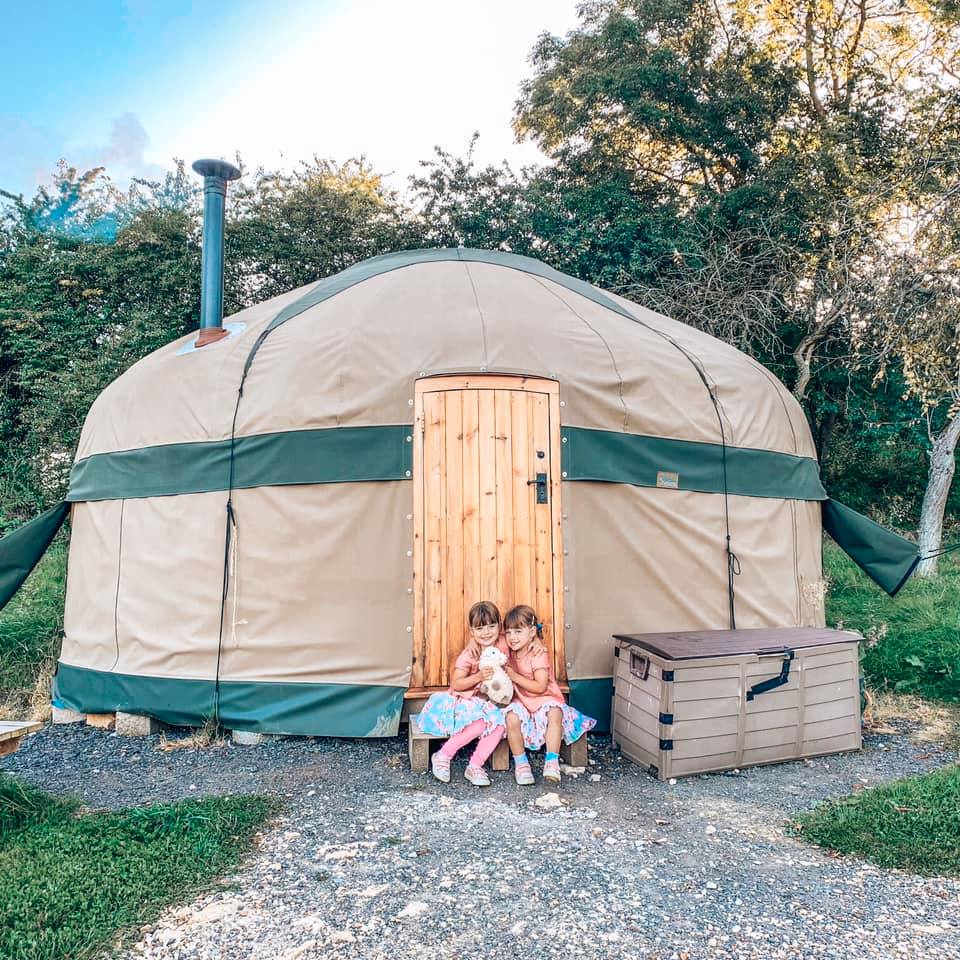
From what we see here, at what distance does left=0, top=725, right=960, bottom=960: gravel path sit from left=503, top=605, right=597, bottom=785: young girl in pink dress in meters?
0.17

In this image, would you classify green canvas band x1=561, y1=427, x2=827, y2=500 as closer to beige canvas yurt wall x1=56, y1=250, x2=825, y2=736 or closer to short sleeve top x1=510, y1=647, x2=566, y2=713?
beige canvas yurt wall x1=56, y1=250, x2=825, y2=736

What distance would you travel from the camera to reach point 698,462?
4641mm

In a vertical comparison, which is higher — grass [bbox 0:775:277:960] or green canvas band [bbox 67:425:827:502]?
green canvas band [bbox 67:425:827:502]

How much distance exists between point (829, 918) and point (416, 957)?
119cm

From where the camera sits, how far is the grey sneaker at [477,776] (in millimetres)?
3461

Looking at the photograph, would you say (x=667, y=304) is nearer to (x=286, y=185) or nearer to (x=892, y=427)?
(x=892, y=427)

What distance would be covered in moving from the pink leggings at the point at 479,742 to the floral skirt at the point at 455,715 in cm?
2

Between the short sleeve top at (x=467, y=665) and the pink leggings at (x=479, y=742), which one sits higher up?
the short sleeve top at (x=467, y=665)

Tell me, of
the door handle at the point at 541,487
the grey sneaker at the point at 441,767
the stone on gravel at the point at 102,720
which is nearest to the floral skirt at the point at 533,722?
the grey sneaker at the point at 441,767

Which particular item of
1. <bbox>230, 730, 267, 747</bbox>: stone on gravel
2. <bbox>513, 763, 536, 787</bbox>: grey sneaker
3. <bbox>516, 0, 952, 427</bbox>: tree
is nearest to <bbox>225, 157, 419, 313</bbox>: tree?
<bbox>516, 0, 952, 427</bbox>: tree

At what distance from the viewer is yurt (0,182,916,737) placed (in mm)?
4137

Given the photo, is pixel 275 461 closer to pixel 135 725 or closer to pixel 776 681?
pixel 135 725

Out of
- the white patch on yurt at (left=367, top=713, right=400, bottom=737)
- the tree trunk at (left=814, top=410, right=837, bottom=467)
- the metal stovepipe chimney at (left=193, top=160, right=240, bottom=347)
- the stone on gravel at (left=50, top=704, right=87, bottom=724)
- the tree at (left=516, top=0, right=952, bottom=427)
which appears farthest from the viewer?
the tree trunk at (left=814, top=410, right=837, bottom=467)

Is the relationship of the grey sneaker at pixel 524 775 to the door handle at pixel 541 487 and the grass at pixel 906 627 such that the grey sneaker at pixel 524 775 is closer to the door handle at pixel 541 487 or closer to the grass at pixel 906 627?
the door handle at pixel 541 487
